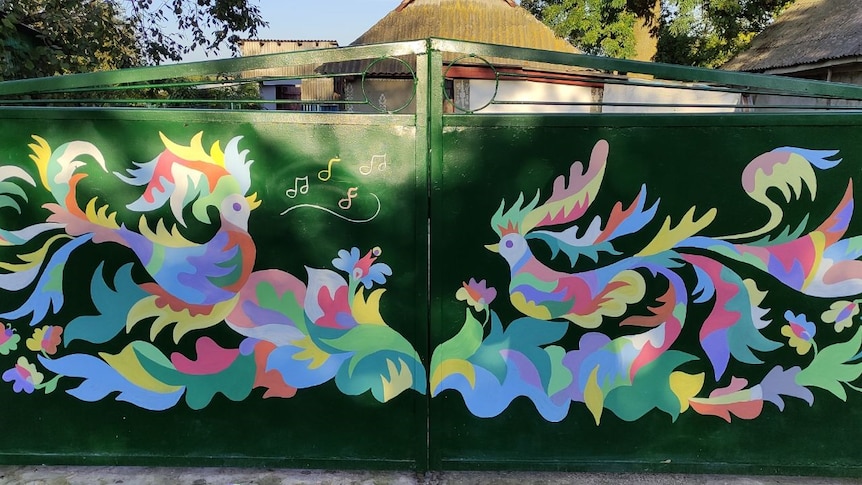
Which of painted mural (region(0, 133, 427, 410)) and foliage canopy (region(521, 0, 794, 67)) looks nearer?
painted mural (region(0, 133, 427, 410))

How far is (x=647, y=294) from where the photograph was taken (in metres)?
2.92

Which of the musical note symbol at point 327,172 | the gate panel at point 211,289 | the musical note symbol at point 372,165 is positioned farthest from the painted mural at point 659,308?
the musical note symbol at point 327,172

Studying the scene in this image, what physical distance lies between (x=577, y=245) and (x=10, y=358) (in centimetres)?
296

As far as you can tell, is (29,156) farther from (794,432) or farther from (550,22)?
(550,22)

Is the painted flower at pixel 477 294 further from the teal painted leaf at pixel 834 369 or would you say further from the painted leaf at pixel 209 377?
the teal painted leaf at pixel 834 369

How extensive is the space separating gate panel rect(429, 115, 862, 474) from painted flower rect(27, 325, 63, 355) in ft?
6.36

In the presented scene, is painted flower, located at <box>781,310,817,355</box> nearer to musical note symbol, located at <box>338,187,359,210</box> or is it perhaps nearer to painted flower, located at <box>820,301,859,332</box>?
painted flower, located at <box>820,301,859,332</box>

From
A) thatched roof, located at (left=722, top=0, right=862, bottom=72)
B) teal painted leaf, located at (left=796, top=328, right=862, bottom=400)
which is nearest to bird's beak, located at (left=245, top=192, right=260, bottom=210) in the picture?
teal painted leaf, located at (left=796, top=328, right=862, bottom=400)

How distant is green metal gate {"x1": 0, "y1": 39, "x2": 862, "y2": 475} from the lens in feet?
9.27

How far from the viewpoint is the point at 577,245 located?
2881 mm

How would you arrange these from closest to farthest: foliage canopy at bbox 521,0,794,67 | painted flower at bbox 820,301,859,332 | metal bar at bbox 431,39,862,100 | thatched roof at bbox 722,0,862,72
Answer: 1. metal bar at bbox 431,39,862,100
2. painted flower at bbox 820,301,859,332
3. thatched roof at bbox 722,0,862,72
4. foliage canopy at bbox 521,0,794,67

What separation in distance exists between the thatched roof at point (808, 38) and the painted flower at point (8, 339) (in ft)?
44.9

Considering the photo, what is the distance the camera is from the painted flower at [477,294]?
115 inches

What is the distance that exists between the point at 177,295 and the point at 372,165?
1202mm
